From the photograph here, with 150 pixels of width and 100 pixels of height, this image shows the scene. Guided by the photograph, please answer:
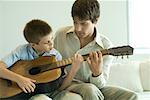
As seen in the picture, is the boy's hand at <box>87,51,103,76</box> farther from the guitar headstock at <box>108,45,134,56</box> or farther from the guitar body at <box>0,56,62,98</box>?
the guitar body at <box>0,56,62,98</box>

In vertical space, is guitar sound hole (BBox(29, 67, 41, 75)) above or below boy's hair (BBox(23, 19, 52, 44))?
below

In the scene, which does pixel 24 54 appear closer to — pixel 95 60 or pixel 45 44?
pixel 45 44

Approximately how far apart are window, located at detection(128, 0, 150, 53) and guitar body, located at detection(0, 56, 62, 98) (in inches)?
84.5

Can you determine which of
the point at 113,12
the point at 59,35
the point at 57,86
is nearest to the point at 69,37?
the point at 59,35

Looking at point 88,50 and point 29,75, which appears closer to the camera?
point 29,75

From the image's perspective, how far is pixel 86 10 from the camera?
1.84m

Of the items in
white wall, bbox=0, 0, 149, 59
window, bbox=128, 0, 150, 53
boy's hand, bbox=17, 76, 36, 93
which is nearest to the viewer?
boy's hand, bbox=17, 76, 36, 93

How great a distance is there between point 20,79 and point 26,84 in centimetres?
5

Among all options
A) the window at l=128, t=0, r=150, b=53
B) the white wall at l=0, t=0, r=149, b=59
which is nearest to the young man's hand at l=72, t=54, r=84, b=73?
Answer: the white wall at l=0, t=0, r=149, b=59

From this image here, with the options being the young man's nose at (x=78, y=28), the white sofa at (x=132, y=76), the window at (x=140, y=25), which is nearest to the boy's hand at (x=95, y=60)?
the young man's nose at (x=78, y=28)

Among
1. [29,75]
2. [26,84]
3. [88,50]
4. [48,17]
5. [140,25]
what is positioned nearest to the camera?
[26,84]

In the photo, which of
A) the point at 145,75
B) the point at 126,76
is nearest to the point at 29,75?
the point at 126,76

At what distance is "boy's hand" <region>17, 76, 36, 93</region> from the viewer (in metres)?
1.69

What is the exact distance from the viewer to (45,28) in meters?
1.87
